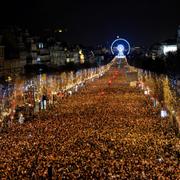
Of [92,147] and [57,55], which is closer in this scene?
[92,147]

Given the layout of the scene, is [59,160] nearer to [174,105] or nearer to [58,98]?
[174,105]

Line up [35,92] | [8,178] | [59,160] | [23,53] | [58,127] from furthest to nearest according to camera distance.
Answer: [23,53], [35,92], [58,127], [59,160], [8,178]

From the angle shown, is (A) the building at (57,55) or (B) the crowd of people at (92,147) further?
(A) the building at (57,55)

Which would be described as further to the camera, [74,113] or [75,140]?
[74,113]

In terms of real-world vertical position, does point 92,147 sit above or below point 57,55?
above

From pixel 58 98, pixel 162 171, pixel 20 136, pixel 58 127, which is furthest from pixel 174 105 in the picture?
pixel 162 171

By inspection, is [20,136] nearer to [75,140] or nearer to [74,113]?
[75,140]

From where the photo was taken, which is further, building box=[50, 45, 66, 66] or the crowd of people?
building box=[50, 45, 66, 66]

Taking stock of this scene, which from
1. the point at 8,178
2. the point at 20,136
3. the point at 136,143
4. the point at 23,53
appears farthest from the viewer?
the point at 23,53
